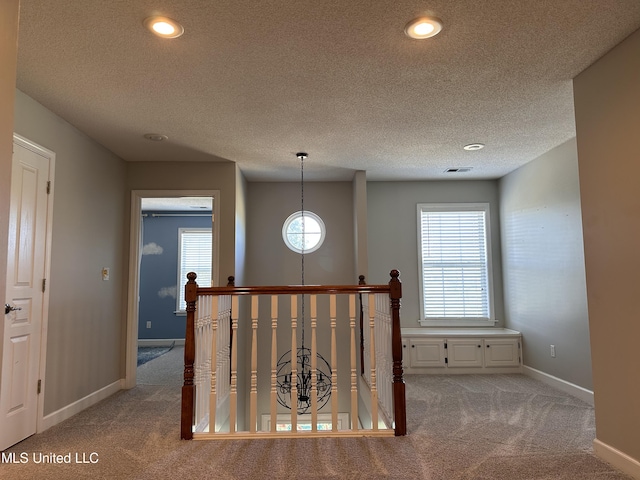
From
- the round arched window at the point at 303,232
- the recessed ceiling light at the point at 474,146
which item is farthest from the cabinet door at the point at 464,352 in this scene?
the recessed ceiling light at the point at 474,146

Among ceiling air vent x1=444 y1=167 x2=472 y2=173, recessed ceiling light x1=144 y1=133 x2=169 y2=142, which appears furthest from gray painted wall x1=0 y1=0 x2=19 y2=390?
ceiling air vent x1=444 y1=167 x2=472 y2=173

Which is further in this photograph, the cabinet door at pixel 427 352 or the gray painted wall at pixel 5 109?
the cabinet door at pixel 427 352

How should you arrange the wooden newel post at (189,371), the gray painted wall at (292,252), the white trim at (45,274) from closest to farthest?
the wooden newel post at (189,371) → the white trim at (45,274) → the gray painted wall at (292,252)

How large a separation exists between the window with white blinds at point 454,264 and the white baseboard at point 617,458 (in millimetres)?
3132

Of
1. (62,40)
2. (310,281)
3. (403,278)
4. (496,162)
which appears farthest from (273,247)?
(62,40)

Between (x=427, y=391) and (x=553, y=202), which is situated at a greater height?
(x=553, y=202)

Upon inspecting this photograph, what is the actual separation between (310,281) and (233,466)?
143 inches

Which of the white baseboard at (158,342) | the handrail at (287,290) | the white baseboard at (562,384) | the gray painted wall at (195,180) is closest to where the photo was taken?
the handrail at (287,290)

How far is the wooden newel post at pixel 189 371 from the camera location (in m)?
2.80

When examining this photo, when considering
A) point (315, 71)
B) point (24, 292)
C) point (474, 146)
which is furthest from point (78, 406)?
point (474, 146)

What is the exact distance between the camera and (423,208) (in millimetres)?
5891

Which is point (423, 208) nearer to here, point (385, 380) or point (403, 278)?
point (403, 278)

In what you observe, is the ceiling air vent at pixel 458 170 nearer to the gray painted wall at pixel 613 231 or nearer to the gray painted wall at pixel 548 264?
the gray painted wall at pixel 548 264

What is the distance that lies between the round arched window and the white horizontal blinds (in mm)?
1474
